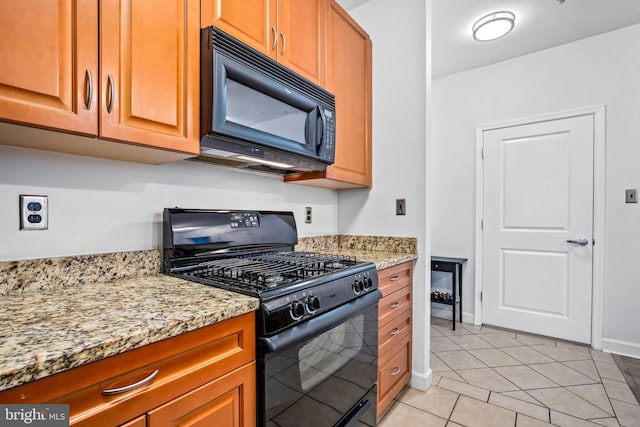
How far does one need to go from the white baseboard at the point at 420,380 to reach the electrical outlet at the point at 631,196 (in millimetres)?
2196

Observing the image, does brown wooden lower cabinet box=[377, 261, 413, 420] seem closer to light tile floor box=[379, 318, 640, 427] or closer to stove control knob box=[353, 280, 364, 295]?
light tile floor box=[379, 318, 640, 427]

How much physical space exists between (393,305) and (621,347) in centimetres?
227

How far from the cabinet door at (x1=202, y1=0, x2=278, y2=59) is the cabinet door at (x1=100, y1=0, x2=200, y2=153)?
7 centimetres

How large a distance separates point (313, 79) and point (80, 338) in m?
1.57

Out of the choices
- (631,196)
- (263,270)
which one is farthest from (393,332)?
(631,196)

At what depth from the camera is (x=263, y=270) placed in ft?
3.99

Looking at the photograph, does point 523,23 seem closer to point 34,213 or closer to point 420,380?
point 420,380

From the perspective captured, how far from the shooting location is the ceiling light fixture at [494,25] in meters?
2.40

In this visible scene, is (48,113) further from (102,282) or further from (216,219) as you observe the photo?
(216,219)

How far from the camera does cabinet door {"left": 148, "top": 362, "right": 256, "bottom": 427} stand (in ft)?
2.41

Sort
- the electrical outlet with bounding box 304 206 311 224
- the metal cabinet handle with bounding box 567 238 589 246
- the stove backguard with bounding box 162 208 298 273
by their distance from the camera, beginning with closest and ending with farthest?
the stove backguard with bounding box 162 208 298 273 < the electrical outlet with bounding box 304 206 311 224 < the metal cabinet handle with bounding box 567 238 589 246

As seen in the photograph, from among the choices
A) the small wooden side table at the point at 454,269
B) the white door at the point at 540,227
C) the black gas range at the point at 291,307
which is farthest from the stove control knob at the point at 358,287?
the white door at the point at 540,227

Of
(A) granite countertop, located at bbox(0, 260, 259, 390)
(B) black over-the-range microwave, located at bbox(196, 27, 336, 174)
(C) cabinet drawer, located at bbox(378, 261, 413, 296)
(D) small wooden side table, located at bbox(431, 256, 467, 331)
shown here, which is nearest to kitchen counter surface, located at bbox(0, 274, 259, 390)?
(A) granite countertop, located at bbox(0, 260, 259, 390)

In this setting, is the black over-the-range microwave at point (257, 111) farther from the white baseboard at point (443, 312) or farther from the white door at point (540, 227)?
the white baseboard at point (443, 312)
